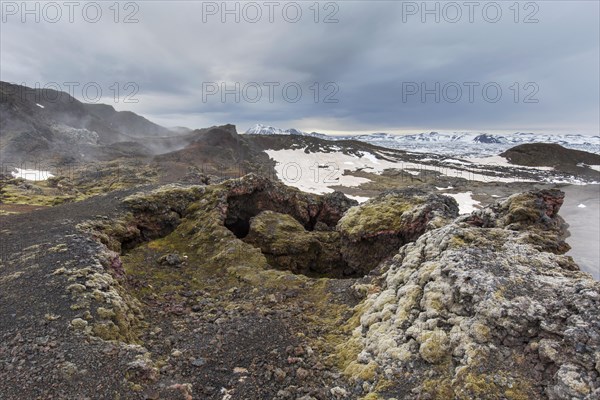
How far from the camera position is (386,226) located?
2464 cm

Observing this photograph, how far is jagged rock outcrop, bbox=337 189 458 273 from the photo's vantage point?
23391 millimetres

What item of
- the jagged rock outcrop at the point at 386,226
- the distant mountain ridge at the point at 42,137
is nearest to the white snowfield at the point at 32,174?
the distant mountain ridge at the point at 42,137

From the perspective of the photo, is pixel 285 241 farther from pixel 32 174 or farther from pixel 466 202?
pixel 32 174

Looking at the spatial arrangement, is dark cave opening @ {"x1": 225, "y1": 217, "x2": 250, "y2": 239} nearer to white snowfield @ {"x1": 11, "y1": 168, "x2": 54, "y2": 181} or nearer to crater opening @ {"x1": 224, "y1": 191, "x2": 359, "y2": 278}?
crater opening @ {"x1": 224, "y1": 191, "x2": 359, "y2": 278}

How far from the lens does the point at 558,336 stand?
363 inches

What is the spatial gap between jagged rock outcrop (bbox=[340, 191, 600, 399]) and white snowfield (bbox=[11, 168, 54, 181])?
81154mm

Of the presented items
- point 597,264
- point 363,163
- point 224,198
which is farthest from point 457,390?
point 363,163

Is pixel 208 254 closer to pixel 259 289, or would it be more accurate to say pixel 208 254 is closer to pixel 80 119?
pixel 259 289

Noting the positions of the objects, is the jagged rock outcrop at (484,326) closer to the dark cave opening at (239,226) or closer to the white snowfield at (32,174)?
the dark cave opening at (239,226)

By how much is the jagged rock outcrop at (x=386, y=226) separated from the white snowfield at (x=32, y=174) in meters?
72.7

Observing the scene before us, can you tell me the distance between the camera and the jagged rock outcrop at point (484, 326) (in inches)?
340

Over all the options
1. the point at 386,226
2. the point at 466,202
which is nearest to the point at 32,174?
the point at 386,226

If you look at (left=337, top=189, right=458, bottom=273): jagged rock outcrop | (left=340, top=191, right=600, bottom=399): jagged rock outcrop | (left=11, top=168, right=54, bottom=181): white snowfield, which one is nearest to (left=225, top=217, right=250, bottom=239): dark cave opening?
(left=337, top=189, right=458, bottom=273): jagged rock outcrop

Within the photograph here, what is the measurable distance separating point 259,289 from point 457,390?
33.7ft
